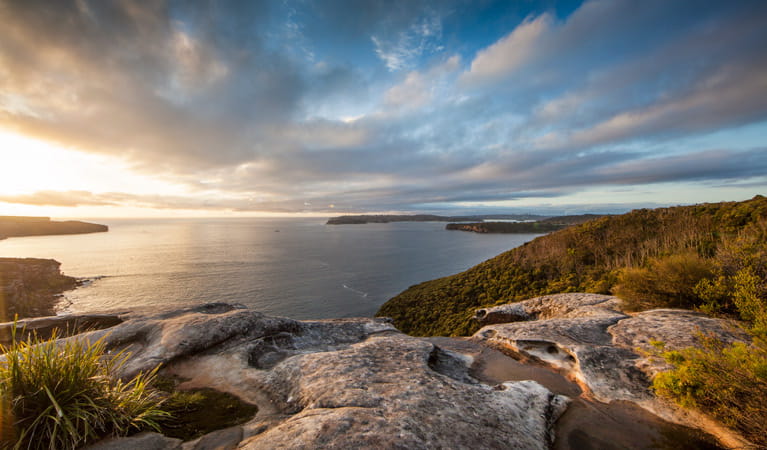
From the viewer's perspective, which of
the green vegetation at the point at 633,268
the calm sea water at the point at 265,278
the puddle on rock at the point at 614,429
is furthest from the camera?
the calm sea water at the point at 265,278

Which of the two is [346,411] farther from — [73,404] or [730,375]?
[730,375]

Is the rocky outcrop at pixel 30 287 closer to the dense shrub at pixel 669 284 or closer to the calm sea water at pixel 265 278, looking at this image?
the calm sea water at pixel 265 278

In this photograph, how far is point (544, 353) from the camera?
27.1 feet

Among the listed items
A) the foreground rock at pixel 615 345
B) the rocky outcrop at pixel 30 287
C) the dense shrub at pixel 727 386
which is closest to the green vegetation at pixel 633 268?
the foreground rock at pixel 615 345

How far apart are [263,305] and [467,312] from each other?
31.1 metres

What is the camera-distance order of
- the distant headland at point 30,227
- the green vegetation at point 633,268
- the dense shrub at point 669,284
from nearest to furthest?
the green vegetation at point 633,268 < the dense shrub at point 669,284 < the distant headland at point 30,227

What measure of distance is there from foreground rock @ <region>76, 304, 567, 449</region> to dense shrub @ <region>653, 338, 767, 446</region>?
2.01m

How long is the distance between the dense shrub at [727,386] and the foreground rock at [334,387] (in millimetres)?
2014

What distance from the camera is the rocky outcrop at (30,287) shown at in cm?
3756

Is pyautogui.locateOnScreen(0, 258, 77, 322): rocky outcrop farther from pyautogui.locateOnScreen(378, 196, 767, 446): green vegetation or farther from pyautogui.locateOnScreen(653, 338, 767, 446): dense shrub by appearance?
pyautogui.locateOnScreen(653, 338, 767, 446): dense shrub

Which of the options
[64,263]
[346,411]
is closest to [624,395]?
[346,411]

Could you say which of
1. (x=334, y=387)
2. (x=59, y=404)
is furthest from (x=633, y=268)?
(x=59, y=404)

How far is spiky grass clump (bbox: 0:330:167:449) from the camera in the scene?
351 cm

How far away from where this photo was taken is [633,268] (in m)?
12.3
